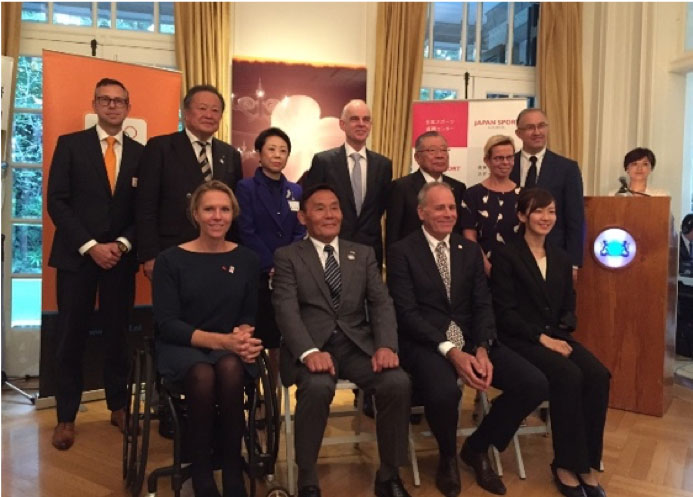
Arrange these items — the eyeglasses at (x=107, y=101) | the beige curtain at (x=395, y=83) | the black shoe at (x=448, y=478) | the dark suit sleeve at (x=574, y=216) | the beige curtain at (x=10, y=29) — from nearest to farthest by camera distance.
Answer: the black shoe at (x=448, y=478) → the eyeglasses at (x=107, y=101) → the dark suit sleeve at (x=574, y=216) → the beige curtain at (x=10, y=29) → the beige curtain at (x=395, y=83)

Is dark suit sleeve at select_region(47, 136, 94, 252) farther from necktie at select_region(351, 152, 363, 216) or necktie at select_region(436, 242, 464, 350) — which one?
necktie at select_region(436, 242, 464, 350)

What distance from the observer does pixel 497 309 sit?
302 centimetres

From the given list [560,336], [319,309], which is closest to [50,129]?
[319,309]

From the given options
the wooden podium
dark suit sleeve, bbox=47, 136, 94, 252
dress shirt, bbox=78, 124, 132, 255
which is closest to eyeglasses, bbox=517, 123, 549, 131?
the wooden podium

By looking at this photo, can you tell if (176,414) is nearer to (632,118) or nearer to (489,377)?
(489,377)

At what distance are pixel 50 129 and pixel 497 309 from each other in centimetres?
290

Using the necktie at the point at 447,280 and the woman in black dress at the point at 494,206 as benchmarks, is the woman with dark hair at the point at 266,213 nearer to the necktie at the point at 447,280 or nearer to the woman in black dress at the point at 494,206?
the necktie at the point at 447,280

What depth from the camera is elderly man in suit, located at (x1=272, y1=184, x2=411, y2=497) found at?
246cm

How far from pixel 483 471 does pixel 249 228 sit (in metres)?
1.62

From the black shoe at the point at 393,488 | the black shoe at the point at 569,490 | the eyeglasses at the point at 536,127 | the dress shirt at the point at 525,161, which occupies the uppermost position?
the eyeglasses at the point at 536,127

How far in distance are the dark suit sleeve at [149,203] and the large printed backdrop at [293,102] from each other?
1995 millimetres

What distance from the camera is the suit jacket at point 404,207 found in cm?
338

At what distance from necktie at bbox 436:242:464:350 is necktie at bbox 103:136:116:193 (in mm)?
1765

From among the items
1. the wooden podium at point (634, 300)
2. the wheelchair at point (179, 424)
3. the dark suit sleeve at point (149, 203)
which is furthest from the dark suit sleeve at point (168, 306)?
the wooden podium at point (634, 300)
